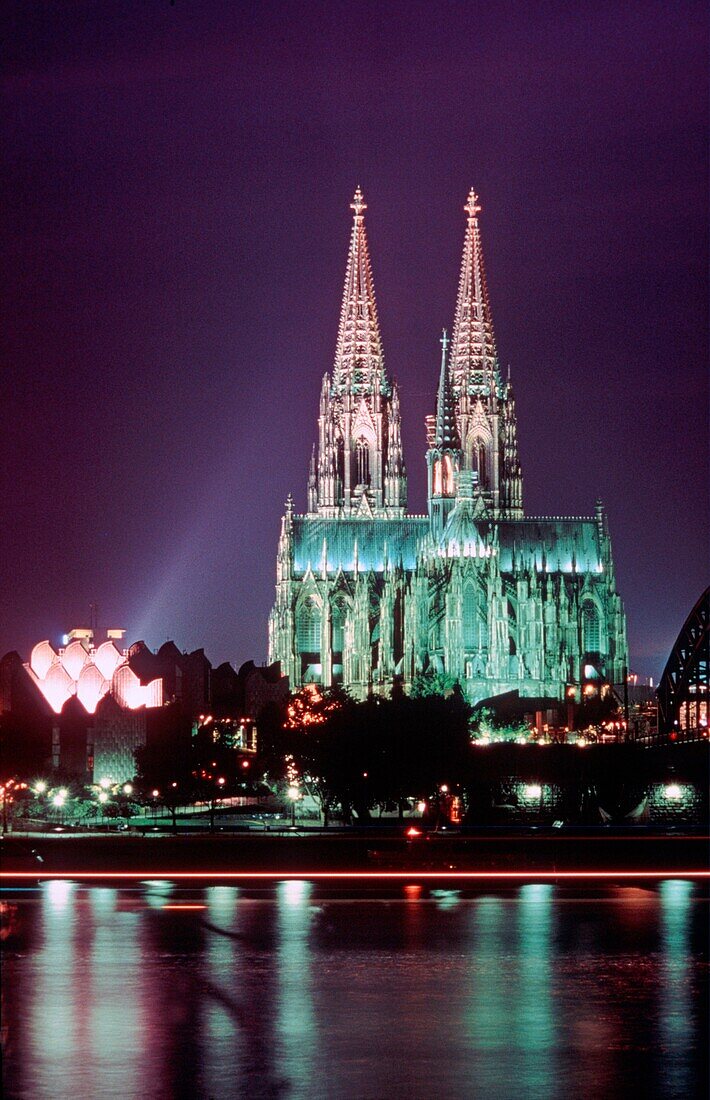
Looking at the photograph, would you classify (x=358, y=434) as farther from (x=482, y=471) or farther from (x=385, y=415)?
(x=482, y=471)

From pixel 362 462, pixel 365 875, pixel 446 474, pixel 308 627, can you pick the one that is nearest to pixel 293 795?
pixel 365 875

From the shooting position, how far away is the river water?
2350 centimetres

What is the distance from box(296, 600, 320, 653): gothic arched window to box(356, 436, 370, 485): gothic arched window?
18531mm

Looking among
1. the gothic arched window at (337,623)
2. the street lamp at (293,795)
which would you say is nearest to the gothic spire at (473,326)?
the gothic arched window at (337,623)

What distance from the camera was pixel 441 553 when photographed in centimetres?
16788

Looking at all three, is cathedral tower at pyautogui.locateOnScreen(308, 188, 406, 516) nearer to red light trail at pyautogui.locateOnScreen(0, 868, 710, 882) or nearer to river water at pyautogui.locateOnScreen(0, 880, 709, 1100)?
red light trail at pyautogui.locateOnScreen(0, 868, 710, 882)

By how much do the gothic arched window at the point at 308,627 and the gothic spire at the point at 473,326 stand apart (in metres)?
32.5

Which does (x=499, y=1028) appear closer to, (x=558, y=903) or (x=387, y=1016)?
(x=387, y=1016)

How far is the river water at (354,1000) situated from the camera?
77.1 ft

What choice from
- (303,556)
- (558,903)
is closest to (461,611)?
(303,556)

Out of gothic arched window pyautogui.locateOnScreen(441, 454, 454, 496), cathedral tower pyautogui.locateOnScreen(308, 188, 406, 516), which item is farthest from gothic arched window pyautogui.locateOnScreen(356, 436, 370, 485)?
gothic arched window pyautogui.locateOnScreen(441, 454, 454, 496)

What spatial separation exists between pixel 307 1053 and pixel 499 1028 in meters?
3.28

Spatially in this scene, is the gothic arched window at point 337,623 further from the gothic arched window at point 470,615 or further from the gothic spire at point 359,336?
the gothic spire at point 359,336

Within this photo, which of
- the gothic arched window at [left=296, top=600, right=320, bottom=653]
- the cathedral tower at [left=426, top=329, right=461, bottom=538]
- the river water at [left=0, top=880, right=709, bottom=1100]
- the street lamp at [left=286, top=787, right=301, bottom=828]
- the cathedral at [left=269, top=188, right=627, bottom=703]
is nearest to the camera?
the river water at [left=0, top=880, right=709, bottom=1100]
